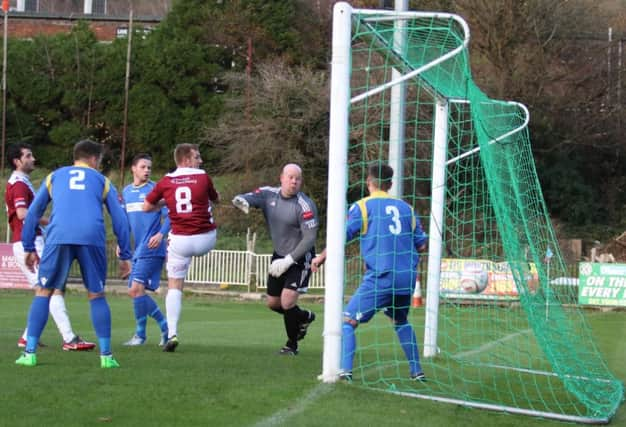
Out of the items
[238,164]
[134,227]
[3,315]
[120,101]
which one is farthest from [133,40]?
→ [134,227]

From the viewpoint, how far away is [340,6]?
8.15 metres

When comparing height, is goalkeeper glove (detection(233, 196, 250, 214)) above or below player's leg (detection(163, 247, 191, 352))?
above

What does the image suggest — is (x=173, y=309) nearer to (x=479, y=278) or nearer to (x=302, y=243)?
(x=302, y=243)

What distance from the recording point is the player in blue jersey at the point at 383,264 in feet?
28.1

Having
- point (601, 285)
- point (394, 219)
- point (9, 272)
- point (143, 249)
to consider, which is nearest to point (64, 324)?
point (143, 249)

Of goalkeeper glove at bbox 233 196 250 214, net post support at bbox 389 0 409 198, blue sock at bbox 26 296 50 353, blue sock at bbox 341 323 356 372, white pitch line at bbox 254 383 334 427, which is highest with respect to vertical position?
net post support at bbox 389 0 409 198

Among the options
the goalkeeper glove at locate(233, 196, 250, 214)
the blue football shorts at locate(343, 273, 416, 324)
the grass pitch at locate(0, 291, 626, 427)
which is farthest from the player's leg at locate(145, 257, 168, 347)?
the blue football shorts at locate(343, 273, 416, 324)

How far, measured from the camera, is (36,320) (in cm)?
861

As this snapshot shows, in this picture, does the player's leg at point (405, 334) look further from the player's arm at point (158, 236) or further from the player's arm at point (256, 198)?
the player's arm at point (158, 236)

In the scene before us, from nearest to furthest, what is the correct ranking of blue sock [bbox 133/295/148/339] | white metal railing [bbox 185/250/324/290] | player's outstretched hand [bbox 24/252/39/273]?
1. player's outstretched hand [bbox 24/252/39/273]
2. blue sock [bbox 133/295/148/339]
3. white metal railing [bbox 185/250/324/290]

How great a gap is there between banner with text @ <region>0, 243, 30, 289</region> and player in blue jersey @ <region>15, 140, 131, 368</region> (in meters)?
19.6

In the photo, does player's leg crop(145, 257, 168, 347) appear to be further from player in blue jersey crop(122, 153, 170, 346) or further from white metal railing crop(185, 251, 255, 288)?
white metal railing crop(185, 251, 255, 288)

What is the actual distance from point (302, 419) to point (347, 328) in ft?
6.01

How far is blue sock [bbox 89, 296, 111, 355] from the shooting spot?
8570mm
